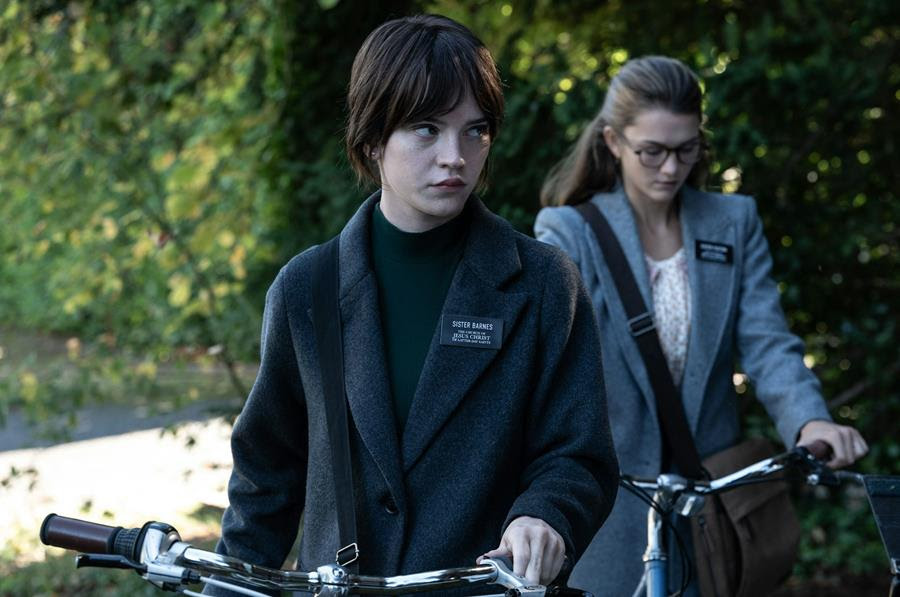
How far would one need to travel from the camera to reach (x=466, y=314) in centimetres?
232

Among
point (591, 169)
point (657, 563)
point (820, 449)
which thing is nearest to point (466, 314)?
point (657, 563)

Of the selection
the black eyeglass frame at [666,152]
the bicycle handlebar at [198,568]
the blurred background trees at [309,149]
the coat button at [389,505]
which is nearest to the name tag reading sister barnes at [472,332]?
the coat button at [389,505]

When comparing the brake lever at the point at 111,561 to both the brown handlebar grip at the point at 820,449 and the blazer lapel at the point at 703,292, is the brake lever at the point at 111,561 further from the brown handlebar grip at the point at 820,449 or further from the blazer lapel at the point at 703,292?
the blazer lapel at the point at 703,292

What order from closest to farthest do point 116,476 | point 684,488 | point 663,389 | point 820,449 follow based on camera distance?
1. point 684,488
2. point 820,449
3. point 663,389
4. point 116,476

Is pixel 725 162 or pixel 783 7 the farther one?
pixel 783 7

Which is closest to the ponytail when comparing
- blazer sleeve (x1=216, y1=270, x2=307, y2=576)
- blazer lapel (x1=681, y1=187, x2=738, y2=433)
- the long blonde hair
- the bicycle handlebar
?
the long blonde hair

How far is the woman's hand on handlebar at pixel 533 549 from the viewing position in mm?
2002

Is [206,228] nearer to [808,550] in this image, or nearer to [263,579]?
[808,550]

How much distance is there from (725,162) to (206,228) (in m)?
2.63

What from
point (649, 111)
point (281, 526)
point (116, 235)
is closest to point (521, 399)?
point (281, 526)

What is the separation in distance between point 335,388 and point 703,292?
150cm

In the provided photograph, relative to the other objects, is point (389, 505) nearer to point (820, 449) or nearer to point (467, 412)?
point (467, 412)

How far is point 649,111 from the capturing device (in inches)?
140

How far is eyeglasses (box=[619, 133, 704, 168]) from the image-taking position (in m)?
3.53
